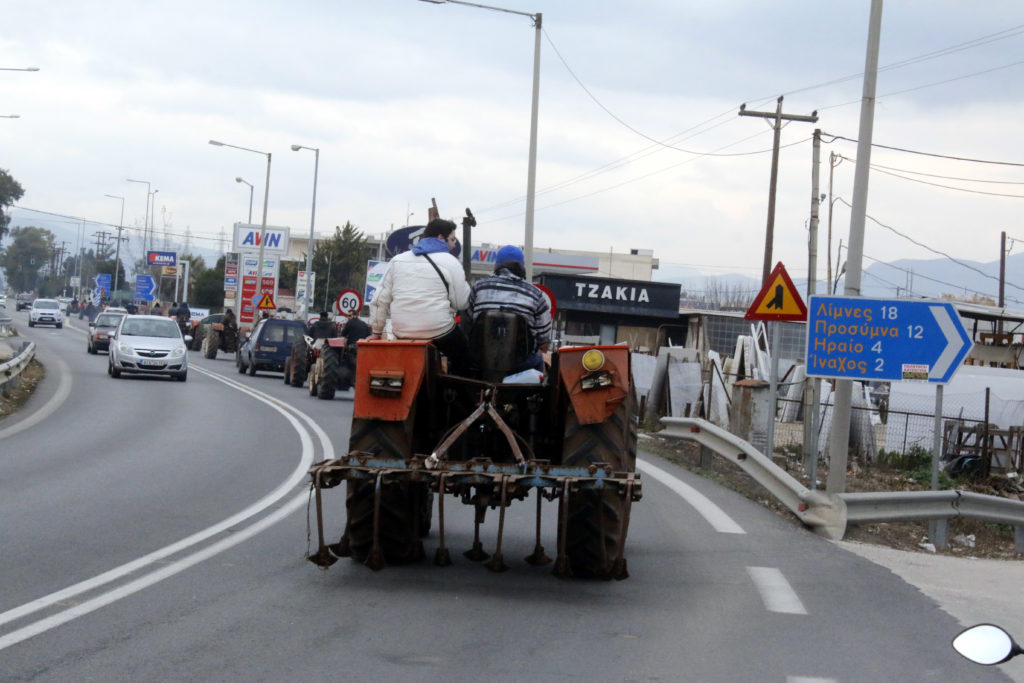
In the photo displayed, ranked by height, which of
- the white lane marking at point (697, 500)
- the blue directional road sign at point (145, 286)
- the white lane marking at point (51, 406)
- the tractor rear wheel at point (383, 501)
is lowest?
the white lane marking at point (51, 406)

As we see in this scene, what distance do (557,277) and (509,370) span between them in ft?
119

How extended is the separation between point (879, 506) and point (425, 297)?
5052mm

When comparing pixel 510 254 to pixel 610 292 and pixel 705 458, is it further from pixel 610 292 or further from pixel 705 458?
pixel 610 292

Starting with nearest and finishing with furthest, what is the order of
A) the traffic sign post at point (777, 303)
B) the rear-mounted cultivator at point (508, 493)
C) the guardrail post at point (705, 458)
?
the rear-mounted cultivator at point (508, 493)
the traffic sign post at point (777, 303)
the guardrail post at point (705, 458)

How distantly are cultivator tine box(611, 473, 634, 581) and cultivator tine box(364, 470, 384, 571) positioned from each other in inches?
56.9

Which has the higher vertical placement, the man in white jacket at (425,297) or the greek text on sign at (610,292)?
the greek text on sign at (610,292)

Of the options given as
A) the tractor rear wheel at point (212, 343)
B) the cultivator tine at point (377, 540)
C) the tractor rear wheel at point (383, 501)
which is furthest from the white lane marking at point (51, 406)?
the tractor rear wheel at point (212, 343)

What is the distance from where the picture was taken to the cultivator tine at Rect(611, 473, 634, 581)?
7133 millimetres

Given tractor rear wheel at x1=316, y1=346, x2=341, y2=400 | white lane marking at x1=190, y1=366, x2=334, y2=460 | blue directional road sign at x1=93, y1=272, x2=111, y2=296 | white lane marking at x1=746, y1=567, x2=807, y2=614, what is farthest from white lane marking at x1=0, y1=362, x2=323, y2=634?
blue directional road sign at x1=93, y1=272, x2=111, y2=296

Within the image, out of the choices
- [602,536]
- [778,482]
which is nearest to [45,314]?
[778,482]

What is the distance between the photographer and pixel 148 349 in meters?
29.3

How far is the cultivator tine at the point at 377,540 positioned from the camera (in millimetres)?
7160

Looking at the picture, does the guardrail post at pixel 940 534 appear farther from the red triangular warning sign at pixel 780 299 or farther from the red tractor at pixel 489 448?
the red tractor at pixel 489 448

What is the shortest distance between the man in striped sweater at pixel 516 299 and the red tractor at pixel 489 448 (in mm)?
89
